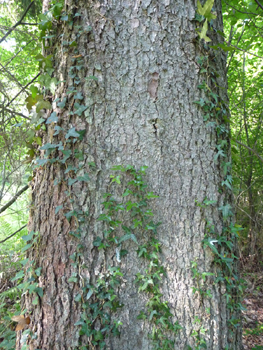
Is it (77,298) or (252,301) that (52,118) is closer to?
(77,298)

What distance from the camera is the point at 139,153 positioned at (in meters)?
1.58

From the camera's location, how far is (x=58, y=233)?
1563 millimetres

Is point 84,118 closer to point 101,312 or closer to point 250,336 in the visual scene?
point 101,312

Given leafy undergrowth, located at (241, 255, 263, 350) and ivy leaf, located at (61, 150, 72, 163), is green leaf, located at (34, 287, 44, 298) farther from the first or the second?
leafy undergrowth, located at (241, 255, 263, 350)

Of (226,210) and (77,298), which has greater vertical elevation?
(226,210)

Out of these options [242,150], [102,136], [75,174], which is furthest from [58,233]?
[242,150]

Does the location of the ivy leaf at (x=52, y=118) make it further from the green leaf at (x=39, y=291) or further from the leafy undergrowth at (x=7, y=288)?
the leafy undergrowth at (x=7, y=288)

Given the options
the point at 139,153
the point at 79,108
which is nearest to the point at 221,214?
the point at 139,153

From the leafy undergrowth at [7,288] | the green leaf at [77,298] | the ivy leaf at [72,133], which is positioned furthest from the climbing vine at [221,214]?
the leafy undergrowth at [7,288]

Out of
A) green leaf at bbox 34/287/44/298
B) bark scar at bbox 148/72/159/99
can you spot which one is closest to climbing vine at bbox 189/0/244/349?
bark scar at bbox 148/72/159/99

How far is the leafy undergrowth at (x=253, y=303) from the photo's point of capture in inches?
126

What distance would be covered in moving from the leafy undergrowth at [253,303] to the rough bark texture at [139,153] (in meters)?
1.62

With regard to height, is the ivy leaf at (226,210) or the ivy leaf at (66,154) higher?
the ivy leaf at (66,154)

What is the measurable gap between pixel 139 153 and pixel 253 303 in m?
3.99
